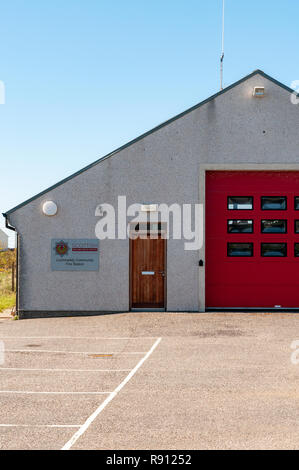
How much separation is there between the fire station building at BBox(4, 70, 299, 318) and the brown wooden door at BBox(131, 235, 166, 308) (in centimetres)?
3

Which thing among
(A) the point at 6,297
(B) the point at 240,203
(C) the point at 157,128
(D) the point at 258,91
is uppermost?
(D) the point at 258,91

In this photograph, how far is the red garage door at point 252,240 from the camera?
589 inches

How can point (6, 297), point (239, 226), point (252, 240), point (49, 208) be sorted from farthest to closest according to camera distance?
point (6, 297)
point (239, 226)
point (252, 240)
point (49, 208)

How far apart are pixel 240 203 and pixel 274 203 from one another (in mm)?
957

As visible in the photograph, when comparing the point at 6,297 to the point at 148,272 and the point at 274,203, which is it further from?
the point at 274,203

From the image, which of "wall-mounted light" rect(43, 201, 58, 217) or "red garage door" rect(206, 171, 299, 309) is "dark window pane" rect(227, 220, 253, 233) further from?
"wall-mounted light" rect(43, 201, 58, 217)

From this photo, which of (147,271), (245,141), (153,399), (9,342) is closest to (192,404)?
(153,399)

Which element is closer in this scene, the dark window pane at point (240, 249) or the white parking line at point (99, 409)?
the white parking line at point (99, 409)

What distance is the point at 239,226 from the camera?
1509 centimetres

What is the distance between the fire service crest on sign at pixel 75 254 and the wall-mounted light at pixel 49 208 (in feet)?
2.53

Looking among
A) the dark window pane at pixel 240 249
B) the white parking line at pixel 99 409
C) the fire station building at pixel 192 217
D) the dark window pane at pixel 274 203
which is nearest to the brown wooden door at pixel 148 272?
the fire station building at pixel 192 217

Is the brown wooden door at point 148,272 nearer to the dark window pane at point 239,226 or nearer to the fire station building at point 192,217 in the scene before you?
the fire station building at point 192,217

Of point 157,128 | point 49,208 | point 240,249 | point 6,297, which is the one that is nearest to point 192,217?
point 240,249
